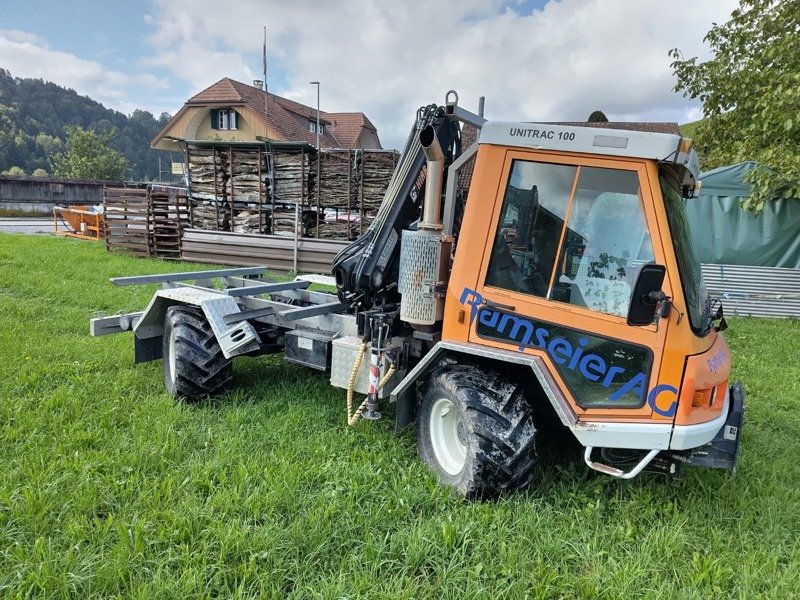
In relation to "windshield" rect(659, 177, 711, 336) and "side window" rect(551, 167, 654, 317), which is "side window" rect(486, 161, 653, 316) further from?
"windshield" rect(659, 177, 711, 336)

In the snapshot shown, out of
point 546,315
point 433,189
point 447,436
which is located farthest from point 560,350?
point 433,189

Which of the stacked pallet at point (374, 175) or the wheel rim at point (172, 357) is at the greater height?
the stacked pallet at point (374, 175)

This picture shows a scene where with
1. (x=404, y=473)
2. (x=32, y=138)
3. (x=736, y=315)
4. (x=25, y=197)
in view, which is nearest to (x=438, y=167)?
(x=404, y=473)

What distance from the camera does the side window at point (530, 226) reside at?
9.93ft

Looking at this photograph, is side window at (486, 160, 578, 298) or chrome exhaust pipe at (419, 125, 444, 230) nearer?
side window at (486, 160, 578, 298)

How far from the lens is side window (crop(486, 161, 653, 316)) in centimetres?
286

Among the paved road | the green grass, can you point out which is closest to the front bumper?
the paved road

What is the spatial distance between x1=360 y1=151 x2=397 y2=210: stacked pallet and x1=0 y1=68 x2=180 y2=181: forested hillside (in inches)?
2537

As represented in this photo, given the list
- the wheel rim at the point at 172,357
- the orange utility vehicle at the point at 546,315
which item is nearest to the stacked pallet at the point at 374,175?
the wheel rim at the point at 172,357

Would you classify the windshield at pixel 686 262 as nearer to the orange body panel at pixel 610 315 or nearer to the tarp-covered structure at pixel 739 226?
the orange body panel at pixel 610 315

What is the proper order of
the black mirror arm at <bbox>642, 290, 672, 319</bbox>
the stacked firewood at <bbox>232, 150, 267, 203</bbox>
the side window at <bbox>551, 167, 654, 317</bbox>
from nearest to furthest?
the black mirror arm at <bbox>642, 290, 672, 319</bbox> < the side window at <bbox>551, 167, 654, 317</bbox> < the stacked firewood at <bbox>232, 150, 267, 203</bbox>

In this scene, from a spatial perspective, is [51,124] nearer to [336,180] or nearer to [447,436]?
[336,180]

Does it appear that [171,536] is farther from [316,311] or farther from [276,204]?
[276,204]

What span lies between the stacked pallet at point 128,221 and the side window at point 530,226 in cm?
1264
